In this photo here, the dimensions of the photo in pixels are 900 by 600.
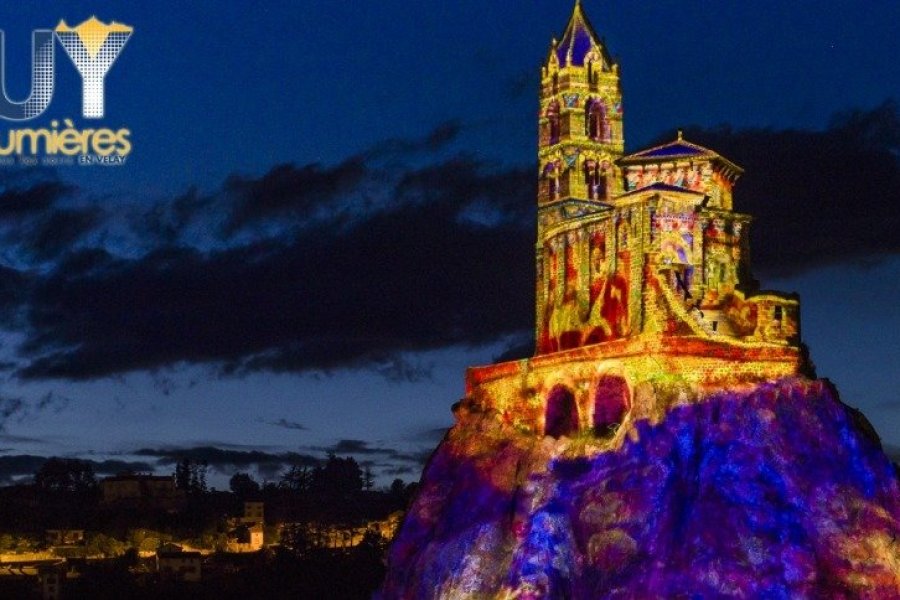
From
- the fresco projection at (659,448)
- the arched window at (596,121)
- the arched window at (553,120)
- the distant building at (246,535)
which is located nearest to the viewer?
the fresco projection at (659,448)

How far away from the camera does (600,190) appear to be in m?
91.8

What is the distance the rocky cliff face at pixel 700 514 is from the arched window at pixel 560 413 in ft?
8.47

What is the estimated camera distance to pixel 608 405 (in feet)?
256

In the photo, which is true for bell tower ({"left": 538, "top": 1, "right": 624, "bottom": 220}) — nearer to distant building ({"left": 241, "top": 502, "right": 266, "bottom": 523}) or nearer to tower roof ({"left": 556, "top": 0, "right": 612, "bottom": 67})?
tower roof ({"left": 556, "top": 0, "right": 612, "bottom": 67})

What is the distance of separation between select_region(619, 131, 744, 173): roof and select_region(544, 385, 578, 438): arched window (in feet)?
50.2

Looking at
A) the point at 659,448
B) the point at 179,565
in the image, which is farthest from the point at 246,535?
the point at 659,448

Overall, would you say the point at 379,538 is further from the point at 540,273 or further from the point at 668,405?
the point at 668,405

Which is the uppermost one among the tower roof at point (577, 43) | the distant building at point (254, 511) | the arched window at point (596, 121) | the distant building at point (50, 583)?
the tower roof at point (577, 43)

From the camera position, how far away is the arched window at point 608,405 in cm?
7706

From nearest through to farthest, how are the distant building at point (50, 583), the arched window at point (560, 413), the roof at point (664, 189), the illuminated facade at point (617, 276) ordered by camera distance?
the illuminated facade at point (617, 276)
the roof at point (664, 189)
the arched window at point (560, 413)
the distant building at point (50, 583)

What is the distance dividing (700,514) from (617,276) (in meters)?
14.9

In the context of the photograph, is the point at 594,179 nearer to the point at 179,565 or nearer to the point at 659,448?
→ the point at 659,448

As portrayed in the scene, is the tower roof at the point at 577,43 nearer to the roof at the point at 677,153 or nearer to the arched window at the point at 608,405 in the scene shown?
the roof at the point at 677,153

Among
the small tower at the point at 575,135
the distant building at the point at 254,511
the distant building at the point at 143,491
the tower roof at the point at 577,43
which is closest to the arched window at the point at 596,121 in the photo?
the small tower at the point at 575,135
